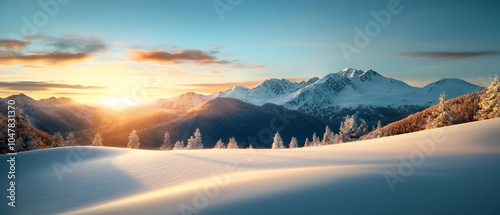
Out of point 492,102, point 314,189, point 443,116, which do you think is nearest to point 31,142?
point 314,189


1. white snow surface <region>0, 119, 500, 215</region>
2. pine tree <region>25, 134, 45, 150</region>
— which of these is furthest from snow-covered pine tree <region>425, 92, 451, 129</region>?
pine tree <region>25, 134, 45, 150</region>

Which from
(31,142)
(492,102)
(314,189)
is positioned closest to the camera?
(314,189)

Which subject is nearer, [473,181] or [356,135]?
[473,181]

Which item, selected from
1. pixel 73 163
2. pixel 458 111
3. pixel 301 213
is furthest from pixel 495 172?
pixel 458 111

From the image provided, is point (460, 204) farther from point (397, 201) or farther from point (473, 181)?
point (473, 181)

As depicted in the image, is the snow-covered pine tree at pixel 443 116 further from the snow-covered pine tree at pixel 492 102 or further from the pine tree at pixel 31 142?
the pine tree at pixel 31 142

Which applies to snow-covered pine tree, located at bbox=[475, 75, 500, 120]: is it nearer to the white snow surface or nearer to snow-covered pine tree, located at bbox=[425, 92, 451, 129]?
snow-covered pine tree, located at bbox=[425, 92, 451, 129]

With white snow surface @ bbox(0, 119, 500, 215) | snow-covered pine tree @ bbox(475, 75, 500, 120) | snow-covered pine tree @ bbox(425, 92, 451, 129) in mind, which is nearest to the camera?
white snow surface @ bbox(0, 119, 500, 215)

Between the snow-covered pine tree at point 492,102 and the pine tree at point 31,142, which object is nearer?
the snow-covered pine tree at point 492,102

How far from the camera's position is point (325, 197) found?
526 cm

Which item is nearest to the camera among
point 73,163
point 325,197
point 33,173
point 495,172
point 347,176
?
point 325,197

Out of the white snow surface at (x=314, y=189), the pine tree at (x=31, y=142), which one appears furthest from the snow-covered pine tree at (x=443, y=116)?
the pine tree at (x=31, y=142)

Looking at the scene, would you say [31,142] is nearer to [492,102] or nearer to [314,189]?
[314,189]

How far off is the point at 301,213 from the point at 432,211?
209cm
